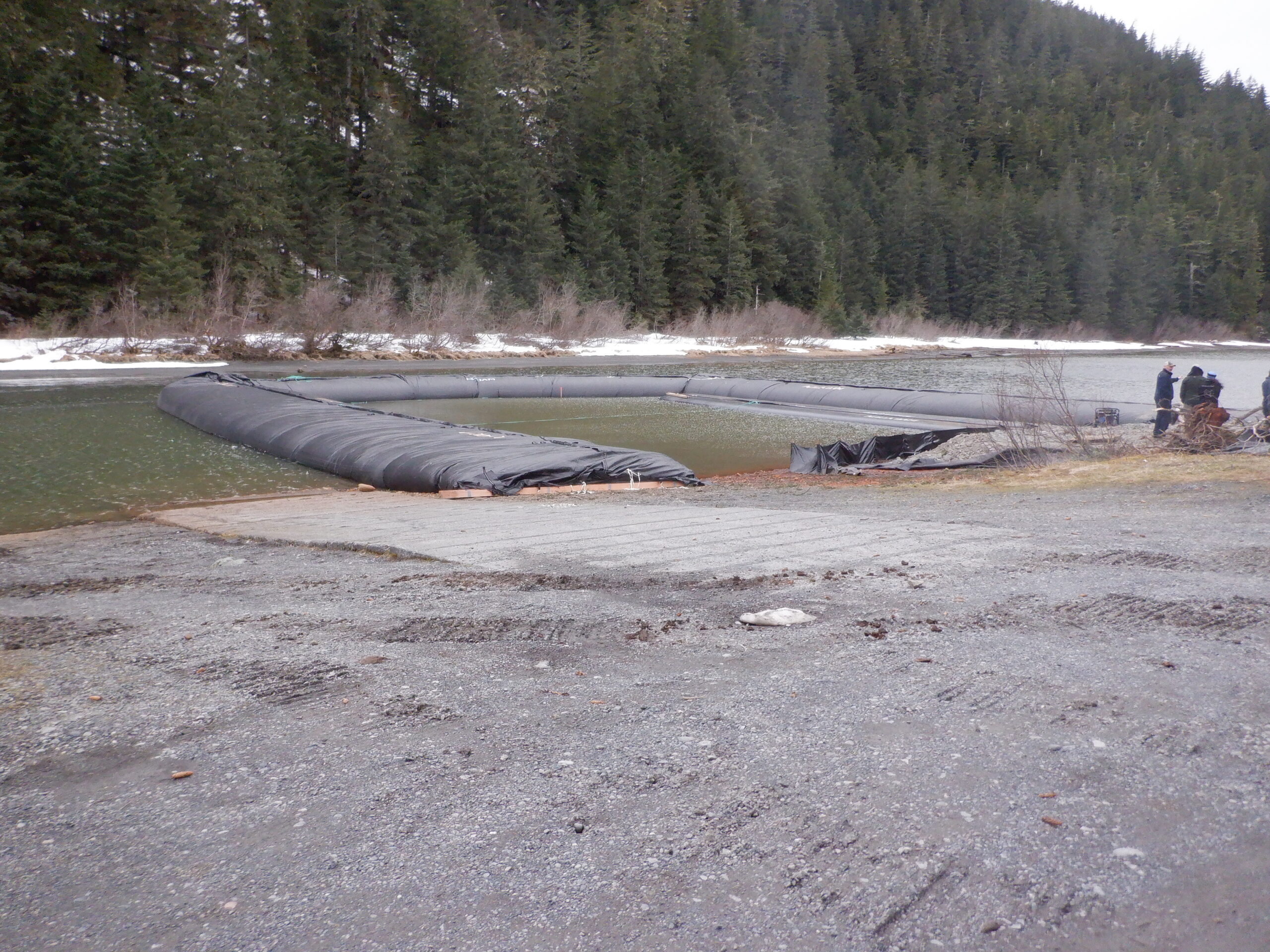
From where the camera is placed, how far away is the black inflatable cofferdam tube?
1077cm

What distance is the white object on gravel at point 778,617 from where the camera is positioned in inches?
176

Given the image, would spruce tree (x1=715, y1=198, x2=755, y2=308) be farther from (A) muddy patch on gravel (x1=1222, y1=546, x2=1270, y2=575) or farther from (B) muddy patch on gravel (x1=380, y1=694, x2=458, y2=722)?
(B) muddy patch on gravel (x1=380, y1=694, x2=458, y2=722)

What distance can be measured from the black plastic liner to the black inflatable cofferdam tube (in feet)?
8.34

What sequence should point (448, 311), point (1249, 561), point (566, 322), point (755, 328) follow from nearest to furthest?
point (1249, 561), point (448, 311), point (566, 322), point (755, 328)

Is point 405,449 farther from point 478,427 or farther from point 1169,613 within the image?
point 1169,613

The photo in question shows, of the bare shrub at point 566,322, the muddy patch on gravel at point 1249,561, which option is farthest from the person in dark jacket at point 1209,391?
the bare shrub at point 566,322

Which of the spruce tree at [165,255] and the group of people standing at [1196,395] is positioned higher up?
the spruce tree at [165,255]

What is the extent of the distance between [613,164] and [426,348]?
27.7m

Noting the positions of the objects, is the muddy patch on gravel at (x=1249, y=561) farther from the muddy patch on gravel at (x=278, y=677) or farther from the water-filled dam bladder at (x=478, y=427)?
the water-filled dam bladder at (x=478, y=427)

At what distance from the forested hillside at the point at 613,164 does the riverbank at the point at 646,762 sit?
3376 cm

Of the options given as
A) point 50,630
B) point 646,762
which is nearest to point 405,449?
point 50,630

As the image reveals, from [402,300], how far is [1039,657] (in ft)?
145

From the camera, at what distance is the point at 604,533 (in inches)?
294

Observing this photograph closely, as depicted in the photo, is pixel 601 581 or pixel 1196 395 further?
pixel 1196 395
